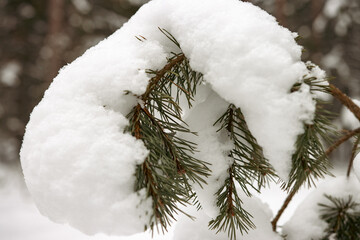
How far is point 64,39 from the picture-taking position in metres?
7.06

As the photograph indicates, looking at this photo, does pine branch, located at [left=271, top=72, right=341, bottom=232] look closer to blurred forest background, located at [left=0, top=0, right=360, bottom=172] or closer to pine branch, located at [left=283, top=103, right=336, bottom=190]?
pine branch, located at [left=283, top=103, right=336, bottom=190]

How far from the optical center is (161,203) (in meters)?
0.64

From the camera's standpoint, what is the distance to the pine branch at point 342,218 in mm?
848

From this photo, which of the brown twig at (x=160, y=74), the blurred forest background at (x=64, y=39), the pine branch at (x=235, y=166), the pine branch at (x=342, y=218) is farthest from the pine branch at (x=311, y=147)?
the blurred forest background at (x=64, y=39)

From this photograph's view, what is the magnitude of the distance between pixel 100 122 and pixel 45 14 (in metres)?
7.87

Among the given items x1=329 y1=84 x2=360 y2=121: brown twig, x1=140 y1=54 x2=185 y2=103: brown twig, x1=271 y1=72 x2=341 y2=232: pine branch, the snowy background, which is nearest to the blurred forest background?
the snowy background

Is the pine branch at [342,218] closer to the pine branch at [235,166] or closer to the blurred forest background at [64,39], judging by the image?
the pine branch at [235,166]

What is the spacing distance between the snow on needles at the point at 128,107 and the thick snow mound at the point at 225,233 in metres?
0.35

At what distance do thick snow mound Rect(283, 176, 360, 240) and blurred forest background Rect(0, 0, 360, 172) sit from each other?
6578 mm

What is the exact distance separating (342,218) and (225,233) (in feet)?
1.11

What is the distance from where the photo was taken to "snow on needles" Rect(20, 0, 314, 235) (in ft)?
2.05

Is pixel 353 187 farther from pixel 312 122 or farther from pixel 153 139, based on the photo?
pixel 153 139

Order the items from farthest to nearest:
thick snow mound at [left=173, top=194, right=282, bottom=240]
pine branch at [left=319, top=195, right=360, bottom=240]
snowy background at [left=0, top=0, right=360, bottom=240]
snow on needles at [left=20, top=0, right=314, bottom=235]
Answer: snowy background at [left=0, top=0, right=360, bottom=240] < thick snow mound at [left=173, top=194, right=282, bottom=240] < pine branch at [left=319, top=195, right=360, bottom=240] < snow on needles at [left=20, top=0, right=314, bottom=235]

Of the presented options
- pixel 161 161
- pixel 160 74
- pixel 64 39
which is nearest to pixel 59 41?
pixel 64 39
